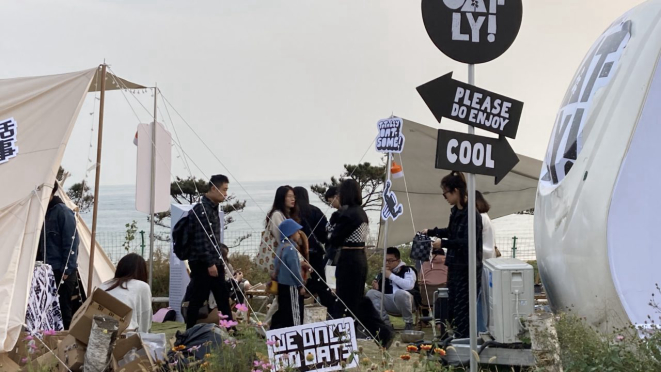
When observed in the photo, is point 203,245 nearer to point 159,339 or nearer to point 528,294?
point 159,339

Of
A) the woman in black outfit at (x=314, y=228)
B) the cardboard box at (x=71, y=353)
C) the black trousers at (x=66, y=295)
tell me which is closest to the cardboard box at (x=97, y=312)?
the cardboard box at (x=71, y=353)

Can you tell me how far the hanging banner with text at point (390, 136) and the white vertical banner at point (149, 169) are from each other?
2.61 meters

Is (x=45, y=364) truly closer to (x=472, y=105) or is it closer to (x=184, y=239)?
(x=184, y=239)

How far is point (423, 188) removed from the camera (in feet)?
38.7

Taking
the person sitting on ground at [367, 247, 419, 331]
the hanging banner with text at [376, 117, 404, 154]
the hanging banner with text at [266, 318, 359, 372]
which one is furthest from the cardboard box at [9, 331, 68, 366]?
the hanging banner with text at [376, 117, 404, 154]

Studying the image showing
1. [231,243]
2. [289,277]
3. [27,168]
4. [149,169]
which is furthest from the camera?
[231,243]

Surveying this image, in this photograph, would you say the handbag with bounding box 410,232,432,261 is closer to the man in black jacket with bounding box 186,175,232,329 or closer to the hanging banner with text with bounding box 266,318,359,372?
the man in black jacket with bounding box 186,175,232,329

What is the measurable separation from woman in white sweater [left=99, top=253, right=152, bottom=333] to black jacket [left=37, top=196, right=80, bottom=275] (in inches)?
53.4

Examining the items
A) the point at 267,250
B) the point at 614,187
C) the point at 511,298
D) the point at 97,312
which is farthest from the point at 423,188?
the point at 614,187

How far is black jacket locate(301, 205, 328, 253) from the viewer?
920 cm

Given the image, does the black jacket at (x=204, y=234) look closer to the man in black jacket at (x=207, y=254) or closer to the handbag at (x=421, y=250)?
the man in black jacket at (x=207, y=254)

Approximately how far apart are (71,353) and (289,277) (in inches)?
91.1

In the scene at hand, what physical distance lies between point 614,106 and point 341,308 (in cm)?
424

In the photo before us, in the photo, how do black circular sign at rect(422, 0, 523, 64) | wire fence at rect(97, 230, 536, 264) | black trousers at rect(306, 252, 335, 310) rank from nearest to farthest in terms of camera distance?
1. black circular sign at rect(422, 0, 523, 64)
2. black trousers at rect(306, 252, 335, 310)
3. wire fence at rect(97, 230, 536, 264)
